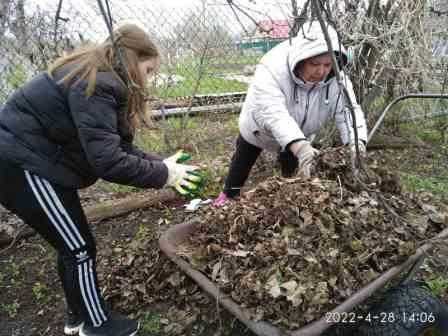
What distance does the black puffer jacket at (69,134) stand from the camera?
1.49 metres

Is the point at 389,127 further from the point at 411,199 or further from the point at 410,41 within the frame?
the point at 411,199

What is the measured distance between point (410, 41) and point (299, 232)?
2.84m

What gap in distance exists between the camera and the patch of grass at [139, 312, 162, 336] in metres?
2.05

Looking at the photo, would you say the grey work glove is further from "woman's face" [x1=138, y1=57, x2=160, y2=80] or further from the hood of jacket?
"woman's face" [x1=138, y1=57, x2=160, y2=80]

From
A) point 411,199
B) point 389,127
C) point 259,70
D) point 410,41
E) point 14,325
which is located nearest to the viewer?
point 411,199

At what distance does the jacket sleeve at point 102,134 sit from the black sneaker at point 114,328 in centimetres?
88

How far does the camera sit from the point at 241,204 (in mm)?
1688

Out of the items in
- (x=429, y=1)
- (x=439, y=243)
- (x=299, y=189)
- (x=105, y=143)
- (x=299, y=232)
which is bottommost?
(x=439, y=243)

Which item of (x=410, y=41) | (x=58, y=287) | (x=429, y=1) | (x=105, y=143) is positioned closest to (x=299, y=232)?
(x=105, y=143)

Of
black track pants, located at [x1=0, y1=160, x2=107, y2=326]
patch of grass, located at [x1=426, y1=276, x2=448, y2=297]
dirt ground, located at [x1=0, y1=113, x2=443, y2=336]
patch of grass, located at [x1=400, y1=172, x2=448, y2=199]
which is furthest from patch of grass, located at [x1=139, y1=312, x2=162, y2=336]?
patch of grass, located at [x1=400, y1=172, x2=448, y2=199]

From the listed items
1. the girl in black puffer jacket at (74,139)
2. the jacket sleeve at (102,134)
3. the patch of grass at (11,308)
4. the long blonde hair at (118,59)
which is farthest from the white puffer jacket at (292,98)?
the patch of grass at (11,308)

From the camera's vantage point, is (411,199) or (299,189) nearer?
(299,189)

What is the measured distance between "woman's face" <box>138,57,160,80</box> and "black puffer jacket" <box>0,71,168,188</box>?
0.15 meters

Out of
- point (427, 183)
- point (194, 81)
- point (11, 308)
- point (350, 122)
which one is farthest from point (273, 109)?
point (194, 81)
